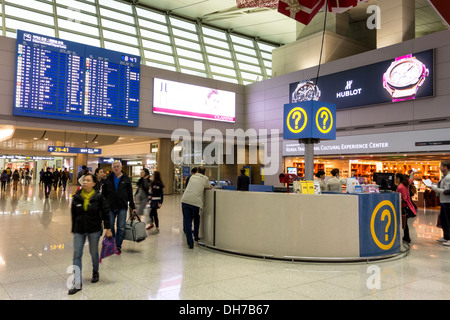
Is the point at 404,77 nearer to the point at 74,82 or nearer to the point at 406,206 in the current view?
the point at 406,206

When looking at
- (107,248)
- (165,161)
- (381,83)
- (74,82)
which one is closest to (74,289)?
(107,248)

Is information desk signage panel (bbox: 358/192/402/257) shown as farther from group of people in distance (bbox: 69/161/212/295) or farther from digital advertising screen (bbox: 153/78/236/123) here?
digital advertising screen (bbox: 153/78/236/123)

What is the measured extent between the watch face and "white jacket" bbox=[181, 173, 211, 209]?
9785 mm

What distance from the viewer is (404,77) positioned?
40.7 ft

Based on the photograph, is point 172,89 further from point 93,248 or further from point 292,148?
point 93,248

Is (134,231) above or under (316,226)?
under

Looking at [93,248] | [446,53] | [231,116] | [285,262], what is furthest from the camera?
[231,116]

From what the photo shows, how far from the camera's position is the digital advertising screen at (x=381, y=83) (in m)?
11.9

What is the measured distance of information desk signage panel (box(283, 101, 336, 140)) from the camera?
609 centimetres

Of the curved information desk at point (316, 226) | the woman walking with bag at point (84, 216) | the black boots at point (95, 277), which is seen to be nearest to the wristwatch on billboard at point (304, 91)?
the curved information desk at point (316, 226)

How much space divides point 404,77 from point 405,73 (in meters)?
0.14

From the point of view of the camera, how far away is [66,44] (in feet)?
45.4
